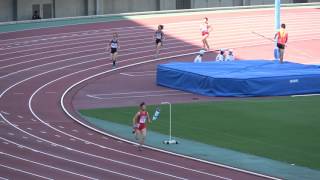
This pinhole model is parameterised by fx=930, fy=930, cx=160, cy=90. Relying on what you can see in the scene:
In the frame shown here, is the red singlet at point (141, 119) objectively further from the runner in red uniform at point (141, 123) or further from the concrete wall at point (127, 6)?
the concrete wall at point (127, 6)

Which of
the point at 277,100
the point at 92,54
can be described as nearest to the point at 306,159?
the point at 277,100

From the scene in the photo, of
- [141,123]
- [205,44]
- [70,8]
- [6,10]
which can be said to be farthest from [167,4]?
[141,123]

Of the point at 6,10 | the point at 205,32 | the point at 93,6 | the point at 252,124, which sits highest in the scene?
the point at 93,6

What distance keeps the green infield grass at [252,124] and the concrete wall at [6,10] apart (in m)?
23.8

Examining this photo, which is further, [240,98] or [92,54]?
[92,54]

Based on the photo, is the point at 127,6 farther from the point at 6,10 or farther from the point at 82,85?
the point at 82,85

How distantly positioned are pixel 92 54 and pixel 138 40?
401 cm

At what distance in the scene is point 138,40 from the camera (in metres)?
43.6

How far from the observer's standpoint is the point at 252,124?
25.6 metres

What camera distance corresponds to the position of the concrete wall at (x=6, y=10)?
50.8 metres

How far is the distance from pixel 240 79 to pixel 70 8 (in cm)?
2570

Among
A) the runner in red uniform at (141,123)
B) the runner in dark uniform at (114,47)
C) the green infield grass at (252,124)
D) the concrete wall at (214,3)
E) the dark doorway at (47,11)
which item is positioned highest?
the concrete wall at (214,3)

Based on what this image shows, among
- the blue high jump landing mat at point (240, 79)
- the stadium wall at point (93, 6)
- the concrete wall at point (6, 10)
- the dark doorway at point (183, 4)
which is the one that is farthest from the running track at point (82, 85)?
the dark doorway at point (183, 4)

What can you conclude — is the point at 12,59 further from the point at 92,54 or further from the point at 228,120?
the point at 228,120
